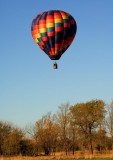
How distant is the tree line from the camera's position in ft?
183

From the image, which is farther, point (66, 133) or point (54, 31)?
point (66, 133)

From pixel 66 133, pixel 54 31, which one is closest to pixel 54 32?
pixel 54 31

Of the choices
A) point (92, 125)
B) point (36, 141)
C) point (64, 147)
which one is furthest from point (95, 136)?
point (36, 141)

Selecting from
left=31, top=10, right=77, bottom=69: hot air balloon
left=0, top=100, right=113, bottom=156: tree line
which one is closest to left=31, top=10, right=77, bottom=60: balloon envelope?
left=31, top=10, right=77, bottom=69: hot air balloon

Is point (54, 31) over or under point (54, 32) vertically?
over

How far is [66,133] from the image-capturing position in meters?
59.0

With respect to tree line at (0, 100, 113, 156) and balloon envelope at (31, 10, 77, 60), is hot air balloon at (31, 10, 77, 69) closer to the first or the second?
balloon envelope at (31, 10, 77, 60)

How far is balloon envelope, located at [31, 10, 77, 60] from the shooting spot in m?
40.0

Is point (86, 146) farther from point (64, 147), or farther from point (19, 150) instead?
point (19, 150)

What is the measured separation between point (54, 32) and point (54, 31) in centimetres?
13

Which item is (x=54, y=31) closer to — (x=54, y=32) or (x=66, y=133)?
(x=54, y=32)

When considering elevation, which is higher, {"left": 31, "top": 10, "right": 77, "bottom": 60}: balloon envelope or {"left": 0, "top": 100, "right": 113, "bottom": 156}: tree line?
{"left": 31, "top": 10, "right": 77, "bottom": 60}: balloon envelope

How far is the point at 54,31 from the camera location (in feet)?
131

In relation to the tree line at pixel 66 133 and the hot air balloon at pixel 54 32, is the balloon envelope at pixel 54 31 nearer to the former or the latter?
the hot air balloon at pixel 54 32
